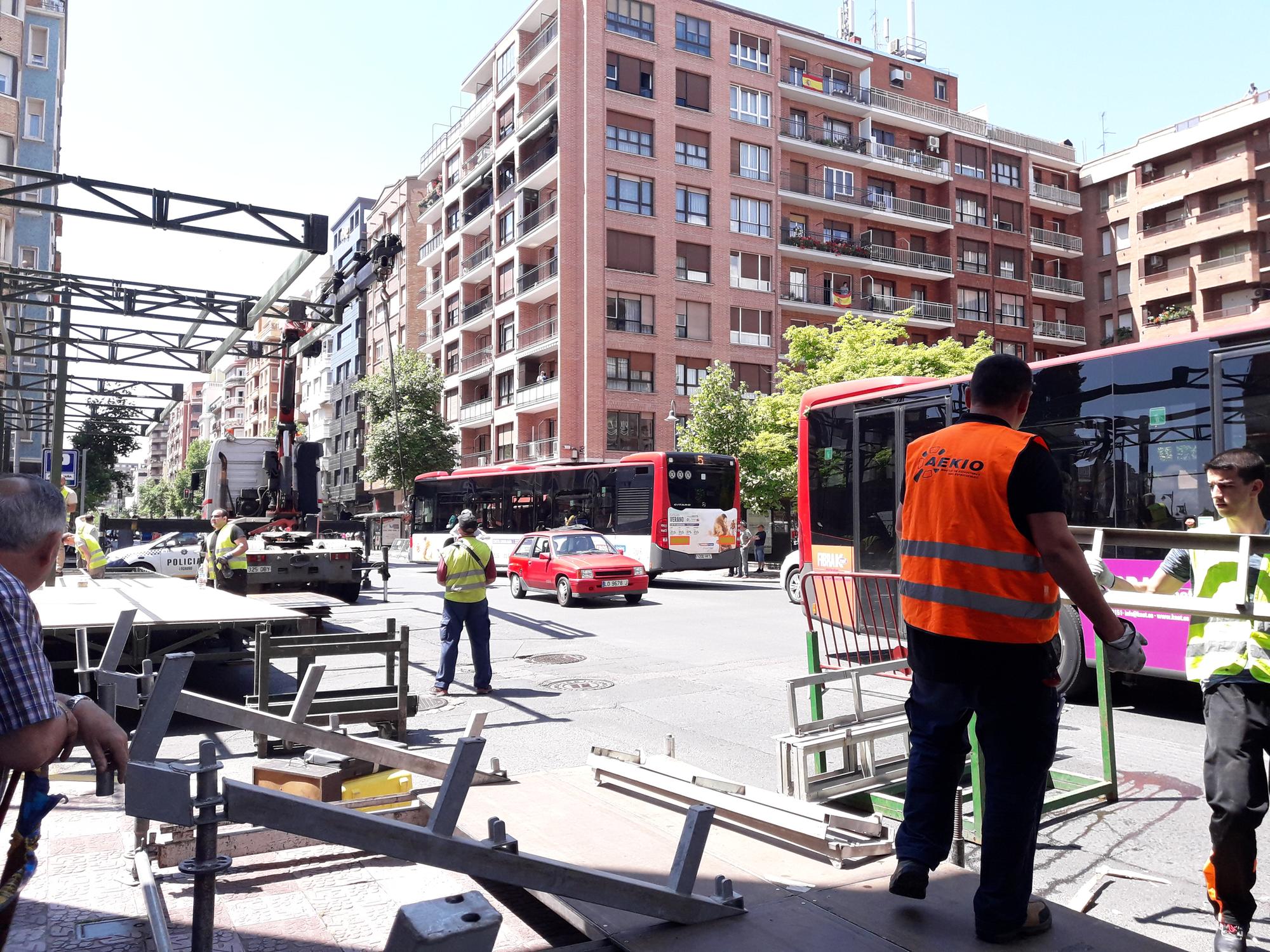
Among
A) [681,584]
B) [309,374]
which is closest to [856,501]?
[681,584]

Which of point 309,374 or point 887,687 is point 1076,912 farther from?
point 309,374

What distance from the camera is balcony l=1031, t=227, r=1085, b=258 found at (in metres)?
54.4

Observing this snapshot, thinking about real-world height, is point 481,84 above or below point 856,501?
above

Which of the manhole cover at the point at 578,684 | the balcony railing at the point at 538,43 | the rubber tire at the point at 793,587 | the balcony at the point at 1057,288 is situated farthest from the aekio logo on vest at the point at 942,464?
the balcony at the point at 1057,288

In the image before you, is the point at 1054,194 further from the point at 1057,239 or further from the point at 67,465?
the point at 67,465

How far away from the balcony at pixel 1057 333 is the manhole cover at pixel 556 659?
1935 inches

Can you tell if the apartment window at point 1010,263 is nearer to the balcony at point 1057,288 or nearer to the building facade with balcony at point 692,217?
the building facade with balcony at point 692,217

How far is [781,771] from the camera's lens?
4.71 m

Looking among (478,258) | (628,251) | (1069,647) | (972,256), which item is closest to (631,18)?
(628,251)

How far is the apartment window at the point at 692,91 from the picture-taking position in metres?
45.6

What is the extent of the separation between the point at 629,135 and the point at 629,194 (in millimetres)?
2787

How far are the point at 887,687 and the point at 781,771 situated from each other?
5206 millimetres

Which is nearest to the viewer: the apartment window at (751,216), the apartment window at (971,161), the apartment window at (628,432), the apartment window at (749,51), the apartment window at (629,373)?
the apartment window at (628,432)

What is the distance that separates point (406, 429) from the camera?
48.8 metres
